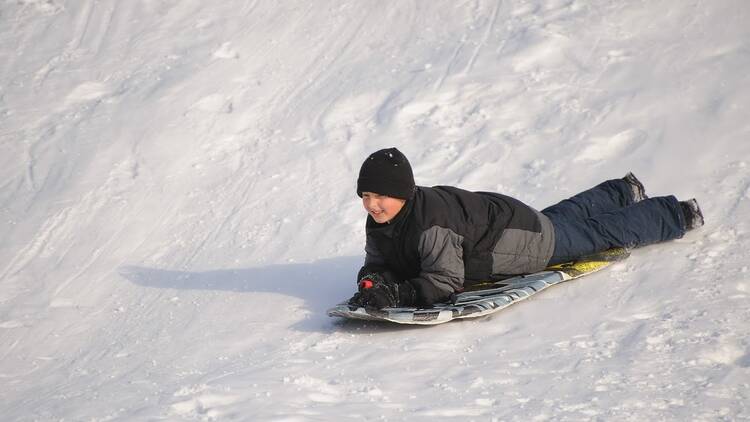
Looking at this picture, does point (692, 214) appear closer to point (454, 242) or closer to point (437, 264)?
point (454, 242)

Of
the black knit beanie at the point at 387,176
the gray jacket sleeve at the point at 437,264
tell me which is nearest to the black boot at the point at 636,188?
the gray jacket sleeve at the point at 437,264

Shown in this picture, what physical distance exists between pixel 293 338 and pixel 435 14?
178 inches

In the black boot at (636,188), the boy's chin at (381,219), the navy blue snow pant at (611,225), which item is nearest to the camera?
the boy's chin at (381,219)

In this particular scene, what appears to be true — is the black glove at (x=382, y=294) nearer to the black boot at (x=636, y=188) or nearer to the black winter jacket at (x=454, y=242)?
the black winter jacket at (x=454, y=242)

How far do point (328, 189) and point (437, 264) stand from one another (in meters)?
2.11

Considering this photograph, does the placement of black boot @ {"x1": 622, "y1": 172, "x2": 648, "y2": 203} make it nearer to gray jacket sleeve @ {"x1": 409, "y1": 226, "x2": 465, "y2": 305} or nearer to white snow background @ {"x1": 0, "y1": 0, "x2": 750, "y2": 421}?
white snow background @ {"x1": 0, "y1": 0, "x2": 750, "y2": 421}

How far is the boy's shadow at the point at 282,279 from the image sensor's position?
4789 mm

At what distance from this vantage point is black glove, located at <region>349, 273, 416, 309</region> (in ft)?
13.1

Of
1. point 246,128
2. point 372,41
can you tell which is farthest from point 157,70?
point 372,41

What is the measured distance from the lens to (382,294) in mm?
4020

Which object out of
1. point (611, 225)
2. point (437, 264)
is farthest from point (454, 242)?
point (611, 225)

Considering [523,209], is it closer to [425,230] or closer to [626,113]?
[425,230]

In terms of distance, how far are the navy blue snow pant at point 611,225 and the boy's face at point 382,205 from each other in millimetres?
919

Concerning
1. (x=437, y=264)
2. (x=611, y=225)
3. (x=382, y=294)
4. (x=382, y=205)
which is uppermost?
(x=382, y=205)
